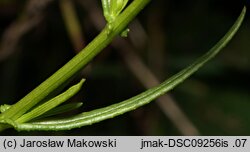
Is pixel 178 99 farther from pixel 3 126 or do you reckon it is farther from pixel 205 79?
pixel 3 126

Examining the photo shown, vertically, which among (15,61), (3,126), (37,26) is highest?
(37,26)

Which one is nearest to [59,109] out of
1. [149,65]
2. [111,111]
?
[111,111]

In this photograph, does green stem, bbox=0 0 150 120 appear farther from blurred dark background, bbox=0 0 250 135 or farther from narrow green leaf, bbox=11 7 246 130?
blurred dark background, bbox=0 0 250 135

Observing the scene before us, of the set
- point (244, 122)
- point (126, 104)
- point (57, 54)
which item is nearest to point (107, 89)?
point (57, 54)

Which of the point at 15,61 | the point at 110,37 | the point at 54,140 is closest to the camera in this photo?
the point at 110,37

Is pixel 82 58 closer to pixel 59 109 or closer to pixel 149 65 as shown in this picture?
pixel 59 109

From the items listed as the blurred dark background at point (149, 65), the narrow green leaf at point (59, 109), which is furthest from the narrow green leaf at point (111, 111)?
the blurred dark background at point (149, 65)
